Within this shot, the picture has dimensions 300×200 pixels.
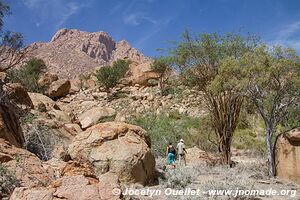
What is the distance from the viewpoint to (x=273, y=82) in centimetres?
1227

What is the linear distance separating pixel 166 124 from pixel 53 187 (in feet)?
53.4

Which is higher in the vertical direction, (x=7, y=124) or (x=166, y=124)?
(x=166, y=124)

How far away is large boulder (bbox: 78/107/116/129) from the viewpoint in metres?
20.0

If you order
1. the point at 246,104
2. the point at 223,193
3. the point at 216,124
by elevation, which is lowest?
the point at 223,193

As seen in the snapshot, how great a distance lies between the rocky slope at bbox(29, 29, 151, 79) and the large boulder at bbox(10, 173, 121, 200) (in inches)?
1884

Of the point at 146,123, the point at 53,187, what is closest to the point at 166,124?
the point at 146,123

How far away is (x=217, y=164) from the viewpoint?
1453 centimetres

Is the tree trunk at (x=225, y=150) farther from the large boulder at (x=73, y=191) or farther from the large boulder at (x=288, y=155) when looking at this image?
the large boulder at (x=73, y=191)

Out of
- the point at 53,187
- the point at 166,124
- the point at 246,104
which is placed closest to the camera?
the point at 53,187

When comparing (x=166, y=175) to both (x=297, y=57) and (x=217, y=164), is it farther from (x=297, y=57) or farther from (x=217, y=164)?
(x=297, y=57)

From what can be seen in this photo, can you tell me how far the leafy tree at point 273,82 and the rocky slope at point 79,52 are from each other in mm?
41209

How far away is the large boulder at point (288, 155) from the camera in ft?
36.4

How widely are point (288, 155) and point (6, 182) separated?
326 inches

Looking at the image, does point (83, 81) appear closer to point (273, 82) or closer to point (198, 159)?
point (198, 159)
